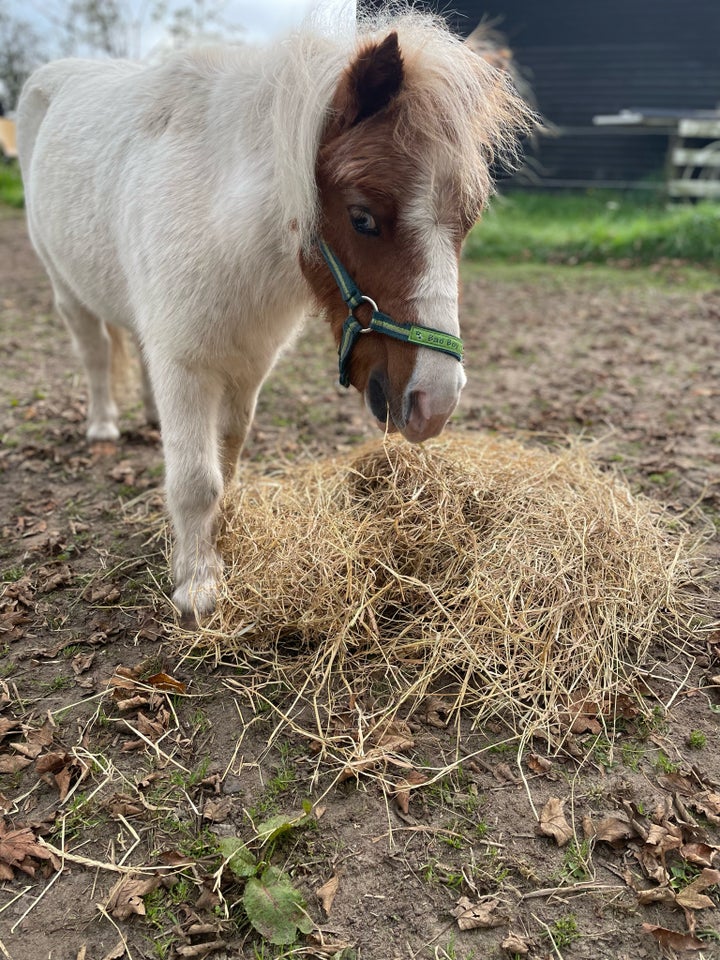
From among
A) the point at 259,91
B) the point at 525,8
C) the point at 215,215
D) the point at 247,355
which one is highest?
the point at 525,8

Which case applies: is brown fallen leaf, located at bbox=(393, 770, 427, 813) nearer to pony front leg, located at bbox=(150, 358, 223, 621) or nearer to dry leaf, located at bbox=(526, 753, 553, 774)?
dry leaf, located at bbox=(526, 753, 553, 774)

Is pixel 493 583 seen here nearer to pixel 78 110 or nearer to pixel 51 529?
pixel 51 529

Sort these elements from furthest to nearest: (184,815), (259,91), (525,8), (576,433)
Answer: (525,8)
(576,433)
(259,91)
(184,815)

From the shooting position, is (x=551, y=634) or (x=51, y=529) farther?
(x=51, y=529)

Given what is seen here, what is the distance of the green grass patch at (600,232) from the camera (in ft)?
33.5

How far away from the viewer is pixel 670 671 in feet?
8.52

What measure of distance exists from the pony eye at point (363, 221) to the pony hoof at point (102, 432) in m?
2.87

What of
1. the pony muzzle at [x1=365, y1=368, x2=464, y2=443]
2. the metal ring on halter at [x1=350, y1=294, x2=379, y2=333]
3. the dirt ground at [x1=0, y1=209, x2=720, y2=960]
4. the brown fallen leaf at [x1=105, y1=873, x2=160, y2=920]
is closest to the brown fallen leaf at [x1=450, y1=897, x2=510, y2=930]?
the dirt ground at [x1=0, y1=209, x2=720, y2=960]

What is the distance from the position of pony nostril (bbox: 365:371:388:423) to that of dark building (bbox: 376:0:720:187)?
1472 cm

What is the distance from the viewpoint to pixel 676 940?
66.9 inches

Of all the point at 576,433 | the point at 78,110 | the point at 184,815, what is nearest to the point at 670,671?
the point at 184,815

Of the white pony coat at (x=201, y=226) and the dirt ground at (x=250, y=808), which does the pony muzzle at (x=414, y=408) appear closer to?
the white pony coat at (x=201, y=226)

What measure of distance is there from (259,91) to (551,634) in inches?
88.3

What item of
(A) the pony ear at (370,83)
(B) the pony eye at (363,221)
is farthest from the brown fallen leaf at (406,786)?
(A) the pony ear at (370,83)
